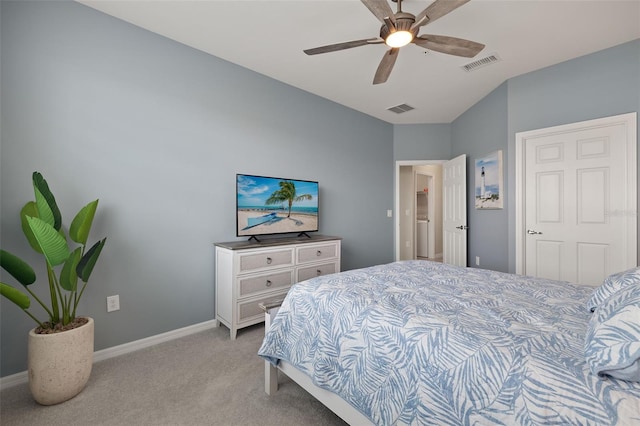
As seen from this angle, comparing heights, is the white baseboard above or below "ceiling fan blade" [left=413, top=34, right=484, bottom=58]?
below

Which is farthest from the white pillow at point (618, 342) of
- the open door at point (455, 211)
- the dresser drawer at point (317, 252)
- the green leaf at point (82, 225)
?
the open door at point (455, 211)

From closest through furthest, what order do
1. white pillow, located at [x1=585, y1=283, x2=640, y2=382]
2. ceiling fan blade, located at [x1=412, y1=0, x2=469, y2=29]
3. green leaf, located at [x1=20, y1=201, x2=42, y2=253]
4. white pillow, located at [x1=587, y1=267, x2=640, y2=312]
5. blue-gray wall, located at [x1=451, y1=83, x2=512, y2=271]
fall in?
white pillow, located at [x1=585, y1=283, x2=640, y2=382]
white pillow, located at [x1=587, y1=267, x2=640, y2=312]
ceiling fan blade, located at [x1=412, y1=0, x2=469, y2=29]
green leaf, located at [x1=20, y1=201, x2=42, y2=253]
blue-gray wall, located at [x1=451, y1=83, x2=512, y2=271]

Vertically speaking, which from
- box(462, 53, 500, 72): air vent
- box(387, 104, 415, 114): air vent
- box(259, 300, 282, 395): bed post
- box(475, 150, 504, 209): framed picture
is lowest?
box(259, 300, 282, 395): bed post

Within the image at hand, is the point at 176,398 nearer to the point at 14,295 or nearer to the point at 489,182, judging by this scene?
the point at 14,295

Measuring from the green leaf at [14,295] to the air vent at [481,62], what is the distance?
403 centimetres

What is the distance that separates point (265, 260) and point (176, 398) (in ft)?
4.02

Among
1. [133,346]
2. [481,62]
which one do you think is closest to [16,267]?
[133,346]

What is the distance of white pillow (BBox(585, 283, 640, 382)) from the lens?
742mm

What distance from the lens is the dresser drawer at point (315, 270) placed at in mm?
2926

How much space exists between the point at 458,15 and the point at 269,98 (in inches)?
77.3

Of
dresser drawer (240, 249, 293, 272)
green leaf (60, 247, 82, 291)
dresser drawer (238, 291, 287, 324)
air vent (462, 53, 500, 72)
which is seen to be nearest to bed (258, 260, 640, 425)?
dresser drawer (238, 291, 287, 324)

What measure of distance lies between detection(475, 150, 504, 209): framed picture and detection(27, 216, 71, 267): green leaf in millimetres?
4217

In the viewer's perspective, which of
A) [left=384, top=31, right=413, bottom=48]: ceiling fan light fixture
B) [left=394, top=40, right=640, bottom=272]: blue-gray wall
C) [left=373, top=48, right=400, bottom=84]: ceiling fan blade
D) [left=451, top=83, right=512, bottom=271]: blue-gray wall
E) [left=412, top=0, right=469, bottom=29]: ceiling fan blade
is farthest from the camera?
[left=451, top=83, right=512, bottom=271]: blue-gray wall

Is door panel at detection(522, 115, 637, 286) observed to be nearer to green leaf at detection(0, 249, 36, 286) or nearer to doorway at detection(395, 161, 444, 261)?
doorway at detection(395, 161, 444, 261)
